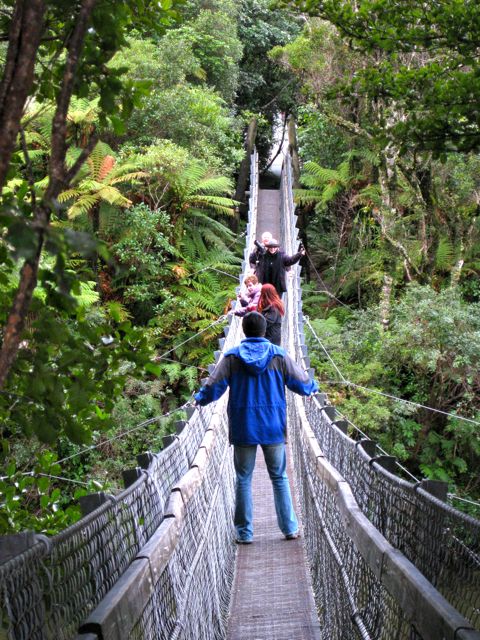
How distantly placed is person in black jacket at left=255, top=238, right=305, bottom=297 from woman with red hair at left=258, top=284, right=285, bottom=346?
0.92 metres

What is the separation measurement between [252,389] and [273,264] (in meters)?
3.74

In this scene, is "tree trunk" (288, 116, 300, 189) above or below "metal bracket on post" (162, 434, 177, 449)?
above

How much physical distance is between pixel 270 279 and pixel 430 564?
5461 millimetres

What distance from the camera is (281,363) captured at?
3.66 metres

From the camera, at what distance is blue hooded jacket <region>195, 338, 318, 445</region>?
11.8 feet

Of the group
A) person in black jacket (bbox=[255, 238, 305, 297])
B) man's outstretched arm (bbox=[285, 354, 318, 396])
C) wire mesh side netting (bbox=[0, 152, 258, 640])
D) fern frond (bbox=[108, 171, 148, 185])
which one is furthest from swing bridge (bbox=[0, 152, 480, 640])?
fern frond (bbox=[108, 171, 148, 185])

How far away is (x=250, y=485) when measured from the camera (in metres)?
3.85

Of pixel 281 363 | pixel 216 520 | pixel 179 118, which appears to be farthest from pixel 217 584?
pixel 179 118

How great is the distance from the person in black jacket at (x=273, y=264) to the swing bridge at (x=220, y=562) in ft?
11.3

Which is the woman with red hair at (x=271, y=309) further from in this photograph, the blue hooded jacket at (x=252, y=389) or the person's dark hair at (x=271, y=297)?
the blue hooded jacket at (x=252, y=389)

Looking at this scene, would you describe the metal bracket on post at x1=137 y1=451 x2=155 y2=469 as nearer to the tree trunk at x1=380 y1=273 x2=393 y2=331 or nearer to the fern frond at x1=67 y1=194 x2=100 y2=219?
the fern frond at x1=67 y1=194 x2=100 y2=219

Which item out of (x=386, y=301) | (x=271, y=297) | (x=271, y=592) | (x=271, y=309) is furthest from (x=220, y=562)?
(x=386, y=301)

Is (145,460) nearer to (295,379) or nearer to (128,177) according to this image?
(295,379)

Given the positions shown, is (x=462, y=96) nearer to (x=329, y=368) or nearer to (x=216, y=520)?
(x=216, y=520)
